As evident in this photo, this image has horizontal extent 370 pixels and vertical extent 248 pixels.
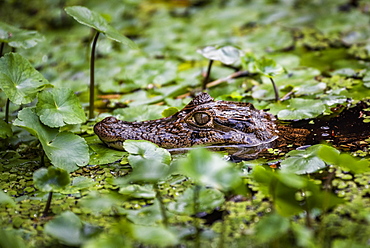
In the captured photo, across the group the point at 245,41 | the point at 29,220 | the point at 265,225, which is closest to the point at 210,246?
the point at 265,225

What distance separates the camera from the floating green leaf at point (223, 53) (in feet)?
14.1

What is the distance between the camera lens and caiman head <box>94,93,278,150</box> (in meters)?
3.46

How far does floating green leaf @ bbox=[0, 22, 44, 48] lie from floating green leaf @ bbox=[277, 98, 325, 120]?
7.37 feet

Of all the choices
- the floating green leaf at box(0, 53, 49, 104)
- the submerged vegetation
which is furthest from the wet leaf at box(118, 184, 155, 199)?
the floating green leaf at box(0, 53, 49, 104)

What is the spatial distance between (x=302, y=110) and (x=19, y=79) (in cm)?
240

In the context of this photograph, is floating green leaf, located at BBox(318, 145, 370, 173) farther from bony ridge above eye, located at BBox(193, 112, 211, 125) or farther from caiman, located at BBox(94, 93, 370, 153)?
bony ridge above eye, located at BBox(193, 112, 211, 125)

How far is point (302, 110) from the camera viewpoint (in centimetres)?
395

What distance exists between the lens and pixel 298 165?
2953mm

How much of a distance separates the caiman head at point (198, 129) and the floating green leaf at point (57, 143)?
0.30 m

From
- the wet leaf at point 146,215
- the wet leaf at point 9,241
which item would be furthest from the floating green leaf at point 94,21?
the wet leaf at point 9,241

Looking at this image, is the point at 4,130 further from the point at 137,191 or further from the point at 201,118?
the point at 201,118

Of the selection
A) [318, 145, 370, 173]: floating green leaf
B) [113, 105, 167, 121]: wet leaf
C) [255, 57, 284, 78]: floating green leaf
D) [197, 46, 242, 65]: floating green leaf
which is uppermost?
[318, 145, 370, 173]: floating green leaf

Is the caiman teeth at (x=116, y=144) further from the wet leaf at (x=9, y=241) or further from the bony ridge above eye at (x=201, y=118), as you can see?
the wet leaf at (x=9, y=241)

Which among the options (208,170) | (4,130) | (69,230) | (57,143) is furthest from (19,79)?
(208,170)
